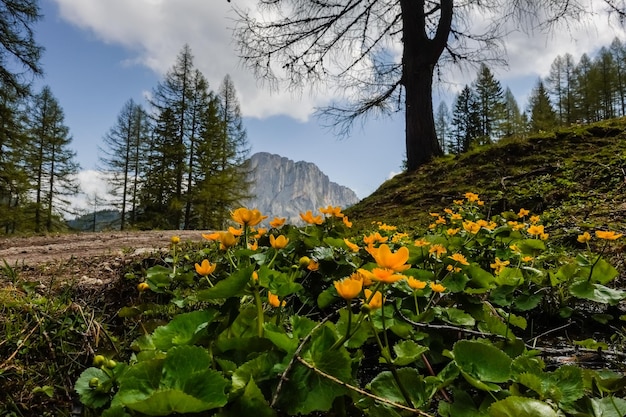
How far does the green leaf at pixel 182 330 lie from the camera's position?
87 centimetres

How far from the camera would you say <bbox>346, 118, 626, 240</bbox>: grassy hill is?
3.04m

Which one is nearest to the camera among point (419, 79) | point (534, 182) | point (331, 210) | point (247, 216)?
point (247, 216)

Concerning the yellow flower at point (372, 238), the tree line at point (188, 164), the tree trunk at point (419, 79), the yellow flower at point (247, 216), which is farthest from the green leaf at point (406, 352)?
the tree line at point (188, 164)

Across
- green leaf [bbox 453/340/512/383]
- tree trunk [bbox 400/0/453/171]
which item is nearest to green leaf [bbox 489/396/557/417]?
green leaf [bbox 453/340/512/383]

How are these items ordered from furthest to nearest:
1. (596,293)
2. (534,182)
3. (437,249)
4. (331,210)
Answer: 1. (534,182)
2. (331,210)
3. (437,249)
4. (596,293)

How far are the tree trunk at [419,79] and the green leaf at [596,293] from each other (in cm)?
486

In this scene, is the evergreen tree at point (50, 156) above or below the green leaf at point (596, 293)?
above

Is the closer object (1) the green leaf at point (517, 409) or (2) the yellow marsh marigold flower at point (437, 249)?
(1) the green leaf at point (517, 409)

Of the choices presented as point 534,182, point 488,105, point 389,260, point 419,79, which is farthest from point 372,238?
point 488,105

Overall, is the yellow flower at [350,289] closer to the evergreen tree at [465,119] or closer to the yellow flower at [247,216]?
the yellow flower at [247,216]

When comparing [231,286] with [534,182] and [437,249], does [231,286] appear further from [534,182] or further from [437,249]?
[534,182]

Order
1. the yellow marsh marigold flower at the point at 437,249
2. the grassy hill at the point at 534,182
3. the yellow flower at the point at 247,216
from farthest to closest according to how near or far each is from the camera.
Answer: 1. the grassy hill at the point at 534,182
2. the yellow marsh marigold flower at the point at 437,249
3. the yellow flower at the point at 247,216

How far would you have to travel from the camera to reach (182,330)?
2.93 feet

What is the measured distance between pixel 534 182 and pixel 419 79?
2851mm
